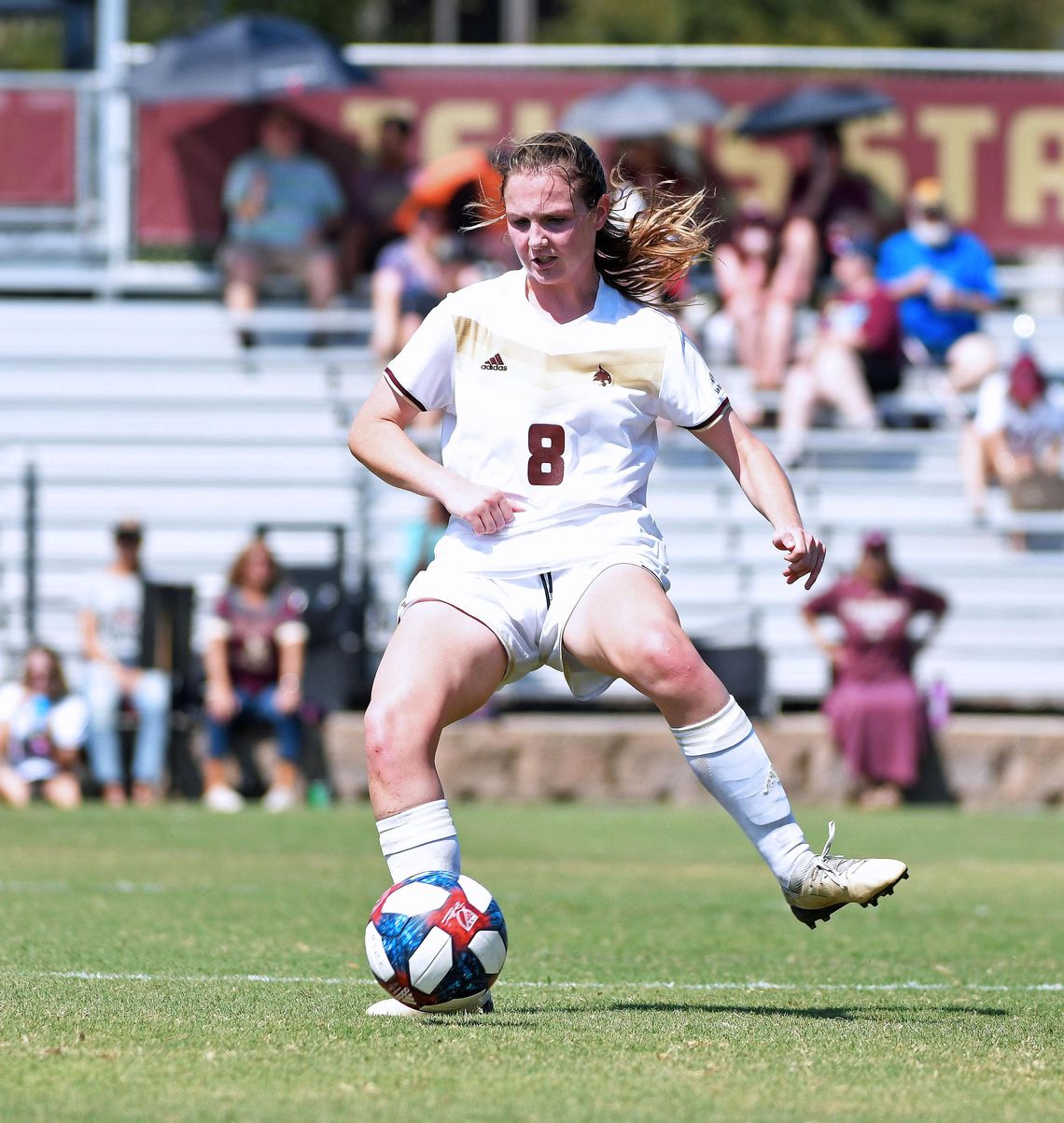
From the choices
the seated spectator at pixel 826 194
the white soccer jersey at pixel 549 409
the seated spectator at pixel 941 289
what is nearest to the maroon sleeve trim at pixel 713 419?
the white soccer jersey at pixel 549 409

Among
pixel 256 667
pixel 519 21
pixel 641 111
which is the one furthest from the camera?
pixel 519 21

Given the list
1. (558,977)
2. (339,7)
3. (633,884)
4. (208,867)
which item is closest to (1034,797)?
(633,884)

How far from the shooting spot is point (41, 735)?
46.2ft

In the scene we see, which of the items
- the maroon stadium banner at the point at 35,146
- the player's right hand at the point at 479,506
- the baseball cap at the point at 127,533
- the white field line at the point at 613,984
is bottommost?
the white field line at the point at 613,984

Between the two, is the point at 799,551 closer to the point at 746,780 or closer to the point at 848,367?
the point at 746,780

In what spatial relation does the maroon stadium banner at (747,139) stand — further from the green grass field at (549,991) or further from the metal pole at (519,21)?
the metal pole at (519,21)

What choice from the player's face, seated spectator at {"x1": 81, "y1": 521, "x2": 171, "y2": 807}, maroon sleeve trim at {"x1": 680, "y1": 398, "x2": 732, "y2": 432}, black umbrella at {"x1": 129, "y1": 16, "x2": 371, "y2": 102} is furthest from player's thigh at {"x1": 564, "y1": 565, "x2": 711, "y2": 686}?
black umbrella at {"x1": 129, "y1": 16, "x2": 371, "y2": 102}

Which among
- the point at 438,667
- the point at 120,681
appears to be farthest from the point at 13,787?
the point at 438,667

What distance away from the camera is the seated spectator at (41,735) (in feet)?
46.0

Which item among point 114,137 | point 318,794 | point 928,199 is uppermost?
point 114,137

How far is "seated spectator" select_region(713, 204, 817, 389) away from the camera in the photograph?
17.0 meters

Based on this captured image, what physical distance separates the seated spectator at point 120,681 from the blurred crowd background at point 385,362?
0.02 m

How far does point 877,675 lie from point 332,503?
Result: 473 centimetres

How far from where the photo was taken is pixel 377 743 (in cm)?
530
